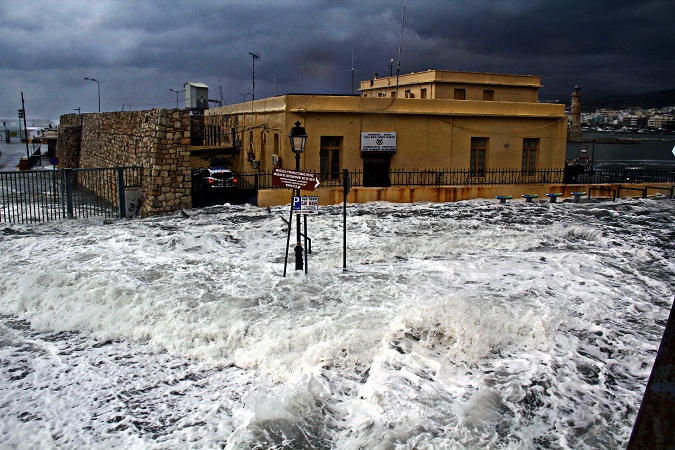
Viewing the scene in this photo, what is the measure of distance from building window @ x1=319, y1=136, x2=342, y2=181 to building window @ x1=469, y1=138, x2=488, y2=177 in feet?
22.8

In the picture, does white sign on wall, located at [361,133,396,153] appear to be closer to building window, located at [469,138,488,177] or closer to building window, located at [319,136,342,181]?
building window, located at [319,136,342,181]

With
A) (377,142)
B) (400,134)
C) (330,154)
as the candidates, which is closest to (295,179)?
(330,154)

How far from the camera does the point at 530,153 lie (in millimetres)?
28688

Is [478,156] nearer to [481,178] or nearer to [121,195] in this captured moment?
[481,178]

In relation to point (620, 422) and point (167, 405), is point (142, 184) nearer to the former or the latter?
point (167, 405)

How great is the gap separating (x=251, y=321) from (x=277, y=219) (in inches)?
370

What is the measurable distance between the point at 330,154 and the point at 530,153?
10894 mm

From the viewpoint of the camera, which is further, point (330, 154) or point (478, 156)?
point (478, 156)

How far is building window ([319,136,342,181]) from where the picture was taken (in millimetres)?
25062

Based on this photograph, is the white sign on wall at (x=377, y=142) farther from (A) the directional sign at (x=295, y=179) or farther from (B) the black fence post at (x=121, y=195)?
(A) the directional sign at (x=295, y=179)

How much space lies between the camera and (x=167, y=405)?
7.24m

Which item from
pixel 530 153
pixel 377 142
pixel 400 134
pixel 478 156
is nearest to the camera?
pixel 377 142

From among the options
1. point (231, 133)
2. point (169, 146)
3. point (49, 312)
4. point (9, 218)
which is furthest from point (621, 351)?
point (231, 133)

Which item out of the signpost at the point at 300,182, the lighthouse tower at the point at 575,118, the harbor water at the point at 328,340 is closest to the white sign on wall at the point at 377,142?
the harbor water at the point at 328,340
